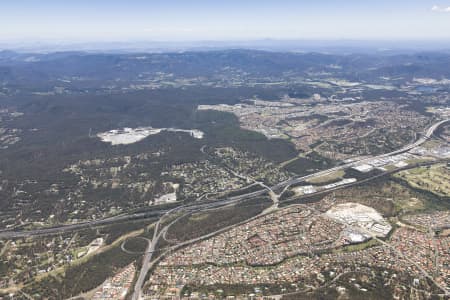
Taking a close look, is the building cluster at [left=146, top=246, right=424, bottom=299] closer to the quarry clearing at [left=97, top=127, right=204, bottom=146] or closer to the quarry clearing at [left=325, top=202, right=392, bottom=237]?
the quarry clearing at [left=325, top=202, right=392, bottom=237]

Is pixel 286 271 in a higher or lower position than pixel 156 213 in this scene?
higher

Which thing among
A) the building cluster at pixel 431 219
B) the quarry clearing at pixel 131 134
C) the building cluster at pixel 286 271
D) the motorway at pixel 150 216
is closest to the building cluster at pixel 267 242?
the building cluster at pixel 286 271

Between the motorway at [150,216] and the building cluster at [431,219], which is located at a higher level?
the building cluster at [431,219]

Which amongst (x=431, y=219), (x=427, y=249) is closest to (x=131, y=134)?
(x=431, y=219)

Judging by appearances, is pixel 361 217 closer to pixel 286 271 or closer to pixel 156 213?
pixel 286 271

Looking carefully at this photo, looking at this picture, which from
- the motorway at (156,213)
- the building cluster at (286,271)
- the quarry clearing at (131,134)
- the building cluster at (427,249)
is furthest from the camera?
the quarry clearing at (131,134)

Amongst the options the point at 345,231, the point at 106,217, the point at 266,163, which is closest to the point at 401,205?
the point at 345,231

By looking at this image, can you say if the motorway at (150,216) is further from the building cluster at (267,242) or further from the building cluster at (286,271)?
the building cluster at (267,242)

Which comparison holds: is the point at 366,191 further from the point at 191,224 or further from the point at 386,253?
the point at 191,224
